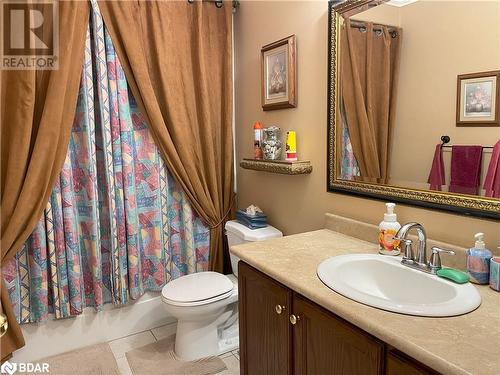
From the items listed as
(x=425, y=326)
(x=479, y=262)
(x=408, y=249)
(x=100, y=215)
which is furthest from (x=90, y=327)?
(x=479, y=262)

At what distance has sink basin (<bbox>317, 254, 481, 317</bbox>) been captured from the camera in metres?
1.05

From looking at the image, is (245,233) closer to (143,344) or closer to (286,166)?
(286,166)

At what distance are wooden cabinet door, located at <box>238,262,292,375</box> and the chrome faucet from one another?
459 millimetres

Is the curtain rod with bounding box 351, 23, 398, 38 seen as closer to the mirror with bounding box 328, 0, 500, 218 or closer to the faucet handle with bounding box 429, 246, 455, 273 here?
the mirror with bounding box 328, 0, 500, 218

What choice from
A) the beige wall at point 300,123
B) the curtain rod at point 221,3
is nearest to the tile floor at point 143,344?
the beige wall at point 300,123

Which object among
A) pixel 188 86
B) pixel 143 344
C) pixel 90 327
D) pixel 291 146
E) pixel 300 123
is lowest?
pixel 143 344

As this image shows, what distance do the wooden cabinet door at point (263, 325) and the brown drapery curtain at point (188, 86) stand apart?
1.08 m

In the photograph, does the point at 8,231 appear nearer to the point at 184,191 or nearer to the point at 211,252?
the point at 184,191

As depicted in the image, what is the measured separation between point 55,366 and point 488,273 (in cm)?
228

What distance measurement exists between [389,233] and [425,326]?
→ 1.86ft

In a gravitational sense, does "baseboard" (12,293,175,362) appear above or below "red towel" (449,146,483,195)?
below

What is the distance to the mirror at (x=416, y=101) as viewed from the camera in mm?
1281
